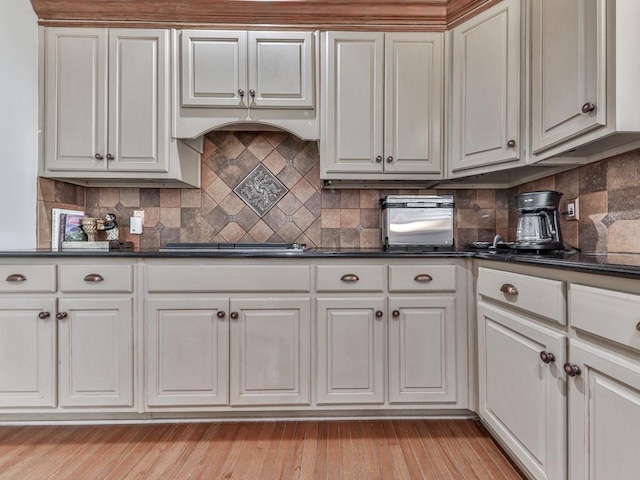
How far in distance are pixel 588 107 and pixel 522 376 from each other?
1.03 m

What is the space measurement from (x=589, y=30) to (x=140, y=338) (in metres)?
2.31

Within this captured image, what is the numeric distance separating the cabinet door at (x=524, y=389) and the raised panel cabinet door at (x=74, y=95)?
229cm

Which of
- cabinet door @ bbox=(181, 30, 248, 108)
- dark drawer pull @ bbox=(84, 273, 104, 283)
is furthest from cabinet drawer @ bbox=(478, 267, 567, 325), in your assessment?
dark drawer pull @ bbox=(84, 273, 104, 283)

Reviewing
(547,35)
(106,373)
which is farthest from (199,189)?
(547,35)

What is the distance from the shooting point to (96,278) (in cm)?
170

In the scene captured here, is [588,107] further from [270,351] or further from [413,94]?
[270,351]

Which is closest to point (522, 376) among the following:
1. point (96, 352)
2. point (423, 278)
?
point (423, 278)

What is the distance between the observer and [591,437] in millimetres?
998

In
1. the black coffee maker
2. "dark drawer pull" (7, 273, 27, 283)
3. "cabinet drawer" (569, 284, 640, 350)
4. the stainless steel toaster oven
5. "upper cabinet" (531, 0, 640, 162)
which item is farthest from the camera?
the stainless steel toaster oven

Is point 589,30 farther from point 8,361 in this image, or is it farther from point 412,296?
point 8,361

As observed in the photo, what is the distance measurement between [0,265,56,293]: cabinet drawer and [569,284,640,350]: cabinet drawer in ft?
7.10

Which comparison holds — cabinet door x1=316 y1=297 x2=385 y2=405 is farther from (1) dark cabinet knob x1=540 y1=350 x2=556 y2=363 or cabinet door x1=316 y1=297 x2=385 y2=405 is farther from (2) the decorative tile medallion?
(2) the decorative tile medallion

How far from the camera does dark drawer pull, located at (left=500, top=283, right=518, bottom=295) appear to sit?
53.4 inches

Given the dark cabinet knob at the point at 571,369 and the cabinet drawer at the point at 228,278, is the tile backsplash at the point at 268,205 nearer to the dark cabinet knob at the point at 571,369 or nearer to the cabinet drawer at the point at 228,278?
the cabinet drawer at the point at 228,278
